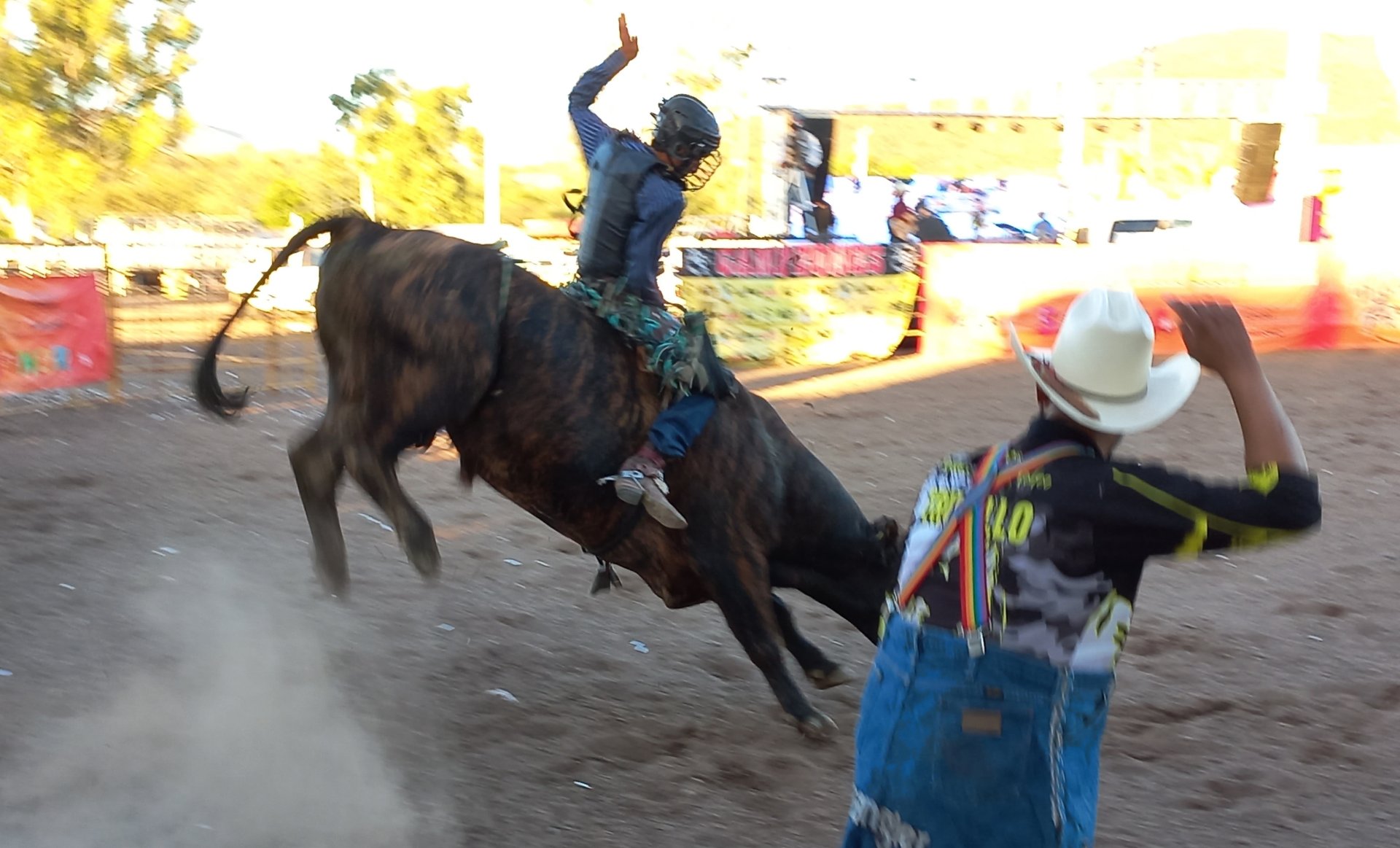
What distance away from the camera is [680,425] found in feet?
14.5

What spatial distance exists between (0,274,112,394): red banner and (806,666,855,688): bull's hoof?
A: 8726 mm

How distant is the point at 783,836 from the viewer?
3930 mm

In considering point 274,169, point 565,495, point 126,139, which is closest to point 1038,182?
point 126,139

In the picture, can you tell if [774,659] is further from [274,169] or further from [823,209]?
[274,169]

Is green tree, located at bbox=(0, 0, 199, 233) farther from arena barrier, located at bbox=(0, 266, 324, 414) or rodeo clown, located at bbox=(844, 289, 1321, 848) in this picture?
rodeo clown, located at bbox=(844, 289, 1321, 848)

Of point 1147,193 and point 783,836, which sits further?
point 1147,193

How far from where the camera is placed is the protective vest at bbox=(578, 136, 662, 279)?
176 inches

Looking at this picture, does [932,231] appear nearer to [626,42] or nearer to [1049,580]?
[626,42]

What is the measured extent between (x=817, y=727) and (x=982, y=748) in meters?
2.60

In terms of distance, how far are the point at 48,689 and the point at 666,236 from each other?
2.75 metres

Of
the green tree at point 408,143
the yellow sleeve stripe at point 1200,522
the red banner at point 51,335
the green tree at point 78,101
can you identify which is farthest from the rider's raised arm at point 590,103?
the green tree at point 408,143

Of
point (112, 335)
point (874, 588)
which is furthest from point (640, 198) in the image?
point (112, 335)

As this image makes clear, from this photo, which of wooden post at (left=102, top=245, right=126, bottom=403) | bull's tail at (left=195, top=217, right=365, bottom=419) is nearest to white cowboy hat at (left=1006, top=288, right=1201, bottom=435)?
bull's tail at (left=195, top=217, right=365, bottom=419)

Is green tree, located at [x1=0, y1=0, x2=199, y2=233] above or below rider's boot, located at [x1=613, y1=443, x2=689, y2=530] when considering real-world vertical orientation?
above
